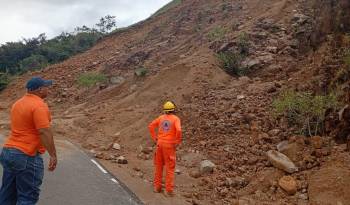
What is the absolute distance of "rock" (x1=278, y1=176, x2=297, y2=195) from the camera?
9812mm

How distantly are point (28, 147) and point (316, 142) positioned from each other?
6.39m

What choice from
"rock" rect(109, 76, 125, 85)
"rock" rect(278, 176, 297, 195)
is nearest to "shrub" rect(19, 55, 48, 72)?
"rock" rect(109, 76, 125, 85)

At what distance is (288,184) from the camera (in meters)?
9.91

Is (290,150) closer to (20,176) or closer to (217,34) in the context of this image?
(20,176)

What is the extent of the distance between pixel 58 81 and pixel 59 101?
2.60m

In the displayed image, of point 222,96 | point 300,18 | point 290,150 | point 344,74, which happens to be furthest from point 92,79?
point 290,150

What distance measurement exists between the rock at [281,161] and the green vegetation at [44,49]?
945 inches

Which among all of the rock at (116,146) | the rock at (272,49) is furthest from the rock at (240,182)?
the rock at (272,49)

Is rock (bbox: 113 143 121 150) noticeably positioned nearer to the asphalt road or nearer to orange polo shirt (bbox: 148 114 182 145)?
the asphalt road

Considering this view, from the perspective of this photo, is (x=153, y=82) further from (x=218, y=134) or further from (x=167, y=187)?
(x=167, y=187)

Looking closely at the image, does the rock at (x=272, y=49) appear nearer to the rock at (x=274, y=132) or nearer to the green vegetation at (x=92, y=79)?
the rock at (x=274, y=132)

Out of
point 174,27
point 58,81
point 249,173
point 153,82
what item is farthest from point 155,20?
point 249,173

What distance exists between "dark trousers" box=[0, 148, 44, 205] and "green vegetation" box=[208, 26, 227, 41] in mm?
14391

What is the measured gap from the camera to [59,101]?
910 inches
